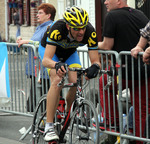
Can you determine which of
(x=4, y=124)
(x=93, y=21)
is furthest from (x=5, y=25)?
(x=4, y=124)

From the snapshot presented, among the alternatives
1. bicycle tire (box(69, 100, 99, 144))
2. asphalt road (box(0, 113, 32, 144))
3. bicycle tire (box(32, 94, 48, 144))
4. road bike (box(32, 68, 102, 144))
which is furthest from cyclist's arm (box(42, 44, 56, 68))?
asphalt road (box(0, 113, 32, 144))

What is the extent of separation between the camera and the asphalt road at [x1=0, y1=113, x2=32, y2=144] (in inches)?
308

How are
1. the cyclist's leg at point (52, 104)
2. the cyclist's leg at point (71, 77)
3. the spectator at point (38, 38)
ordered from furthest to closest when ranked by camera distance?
the spectator at point (38, 38) < the cyclist's leg at point (71, 77) < the cyclist's leg at point (52, 104)

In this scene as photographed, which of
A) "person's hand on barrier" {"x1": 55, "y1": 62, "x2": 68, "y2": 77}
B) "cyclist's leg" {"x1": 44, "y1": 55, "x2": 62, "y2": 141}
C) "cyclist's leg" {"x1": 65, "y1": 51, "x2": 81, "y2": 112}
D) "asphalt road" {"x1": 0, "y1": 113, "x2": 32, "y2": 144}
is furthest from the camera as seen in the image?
"asphalt road" {"x1": 0, "y1": 113, "x2": 32, "y2": 144}

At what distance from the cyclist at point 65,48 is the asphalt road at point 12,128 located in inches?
58.8

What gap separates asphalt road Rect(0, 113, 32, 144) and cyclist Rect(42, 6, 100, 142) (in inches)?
58.8

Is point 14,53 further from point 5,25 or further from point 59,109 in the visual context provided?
point 5,25

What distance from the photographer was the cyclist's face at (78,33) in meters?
6.11

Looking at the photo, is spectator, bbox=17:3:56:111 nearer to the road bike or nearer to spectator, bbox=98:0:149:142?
spectator, bbox=98:0:149:142

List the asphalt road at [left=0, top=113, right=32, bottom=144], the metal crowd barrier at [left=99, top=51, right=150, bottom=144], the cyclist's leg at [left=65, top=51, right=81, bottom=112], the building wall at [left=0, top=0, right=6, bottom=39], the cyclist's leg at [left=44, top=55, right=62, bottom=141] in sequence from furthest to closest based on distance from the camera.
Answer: the building wall at [left=0, top=0, right=6, bottom=39], the asphalt road at [left=0, top=113, right=32, bottom=144], the metal crowd barrier at [left=99, top=51, right=150, bottom=144], the cyclist's leg at [left=65, top=51, right=81, bottom=112], the cyclist's leg at [left=44, top=55, right=62, bottom=141]

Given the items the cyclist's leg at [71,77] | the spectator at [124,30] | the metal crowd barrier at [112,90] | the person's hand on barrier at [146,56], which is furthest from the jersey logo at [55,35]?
the person's hand on barrier at [146,56]

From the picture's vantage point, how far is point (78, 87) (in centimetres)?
617

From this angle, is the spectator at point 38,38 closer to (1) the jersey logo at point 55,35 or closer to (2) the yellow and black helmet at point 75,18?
(1) the jersey logo at point 55,35

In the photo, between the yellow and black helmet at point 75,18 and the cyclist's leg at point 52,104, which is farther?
the cyclist's leg at point 52,104
